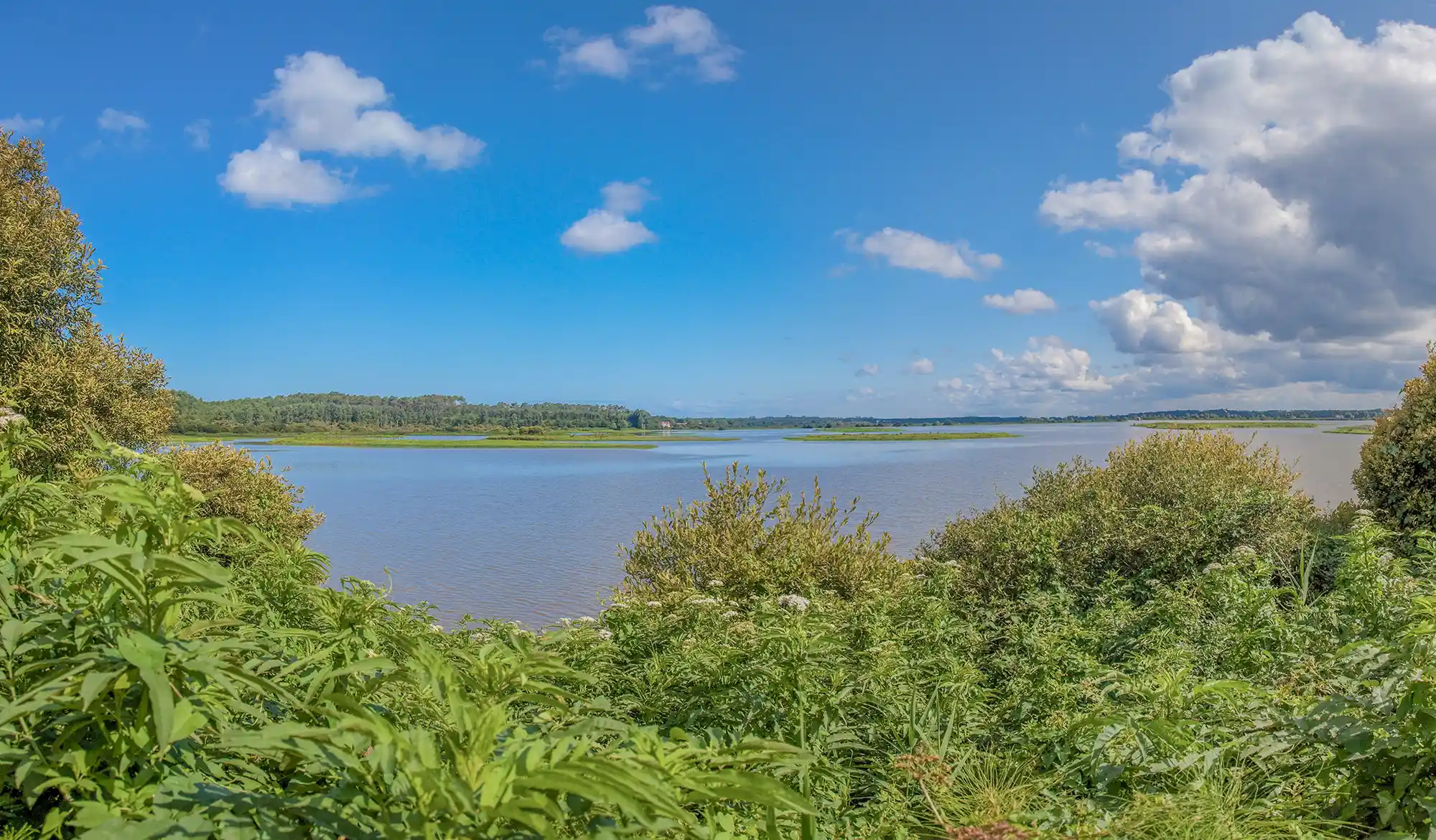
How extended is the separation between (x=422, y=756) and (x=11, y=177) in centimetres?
1601

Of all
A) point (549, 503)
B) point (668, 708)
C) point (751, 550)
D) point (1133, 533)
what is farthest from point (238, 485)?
point (549, 503)

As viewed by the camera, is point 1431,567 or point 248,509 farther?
point 248,509

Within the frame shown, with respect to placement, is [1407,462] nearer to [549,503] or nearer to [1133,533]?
[1133,533]

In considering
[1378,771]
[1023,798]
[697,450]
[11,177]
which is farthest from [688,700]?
[697,450]

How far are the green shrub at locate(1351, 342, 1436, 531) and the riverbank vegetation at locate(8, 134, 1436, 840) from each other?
81.9 inches

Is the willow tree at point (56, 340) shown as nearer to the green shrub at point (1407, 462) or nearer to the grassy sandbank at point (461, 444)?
the green shrub at point (1407, 462)

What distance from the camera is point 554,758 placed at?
45.0 inches

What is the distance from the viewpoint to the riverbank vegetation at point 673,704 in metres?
1.21

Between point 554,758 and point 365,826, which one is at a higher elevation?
point 554,758

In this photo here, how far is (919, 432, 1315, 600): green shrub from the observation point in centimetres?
949

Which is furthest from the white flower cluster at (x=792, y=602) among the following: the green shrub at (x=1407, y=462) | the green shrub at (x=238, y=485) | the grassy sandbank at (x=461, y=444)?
the grassy sandbank at (x=461, y=444)

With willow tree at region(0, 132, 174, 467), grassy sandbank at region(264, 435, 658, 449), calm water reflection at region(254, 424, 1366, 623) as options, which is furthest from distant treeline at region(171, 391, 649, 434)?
willow tree at region(0, 132, 174, 467)

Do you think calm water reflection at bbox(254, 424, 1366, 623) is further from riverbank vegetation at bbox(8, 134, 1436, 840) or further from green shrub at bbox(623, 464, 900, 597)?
riverbank vegetation at bbox(8, 134, 1436, 840)

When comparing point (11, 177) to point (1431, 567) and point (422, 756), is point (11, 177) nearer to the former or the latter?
point (422, 756)
